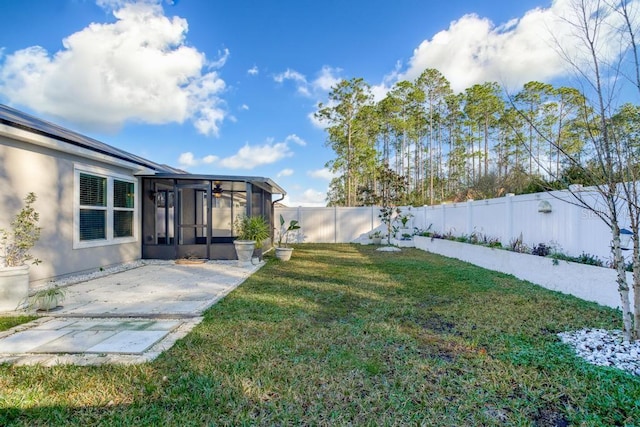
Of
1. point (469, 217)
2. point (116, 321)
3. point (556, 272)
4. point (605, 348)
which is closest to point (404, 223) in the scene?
point (469, 217)

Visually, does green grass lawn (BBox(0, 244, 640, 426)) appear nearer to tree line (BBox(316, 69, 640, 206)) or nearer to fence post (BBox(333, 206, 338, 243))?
fence post (BBox(333, 206, 338, 243))

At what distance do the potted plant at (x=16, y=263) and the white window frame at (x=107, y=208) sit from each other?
1.38 m

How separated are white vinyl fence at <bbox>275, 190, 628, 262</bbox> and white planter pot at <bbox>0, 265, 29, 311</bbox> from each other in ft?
23.3

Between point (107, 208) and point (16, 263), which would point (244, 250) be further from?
point (16, 263)

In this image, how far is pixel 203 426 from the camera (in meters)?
2.02

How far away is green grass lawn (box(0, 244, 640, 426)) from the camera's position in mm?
2137

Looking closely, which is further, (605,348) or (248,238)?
(248,238)

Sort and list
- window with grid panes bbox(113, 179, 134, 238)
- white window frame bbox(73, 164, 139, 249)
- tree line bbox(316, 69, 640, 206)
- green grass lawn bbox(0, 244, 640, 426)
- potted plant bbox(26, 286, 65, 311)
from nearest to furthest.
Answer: green grass lawn bbox(0, 244, 640, 426) → potted plant bbox(26, 286, 65, 311) → white window frame bbox(73, 164, 139, 249) → window with grid panes bbox(113, 179, 134, 238) → tree line bbox(316, 69, 640, 206)

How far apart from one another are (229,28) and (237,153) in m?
8.68

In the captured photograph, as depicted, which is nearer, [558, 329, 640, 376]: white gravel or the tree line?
[558, 329, 640, 376]: white gravel

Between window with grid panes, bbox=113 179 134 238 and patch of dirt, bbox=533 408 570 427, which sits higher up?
window with grid panes, bbox=113 179 134 238

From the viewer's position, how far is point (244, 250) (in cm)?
920

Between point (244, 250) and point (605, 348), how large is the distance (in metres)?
7.99

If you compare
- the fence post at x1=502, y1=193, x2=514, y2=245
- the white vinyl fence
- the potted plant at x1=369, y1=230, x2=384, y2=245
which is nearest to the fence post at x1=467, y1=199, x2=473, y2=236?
the white vinyl fence
